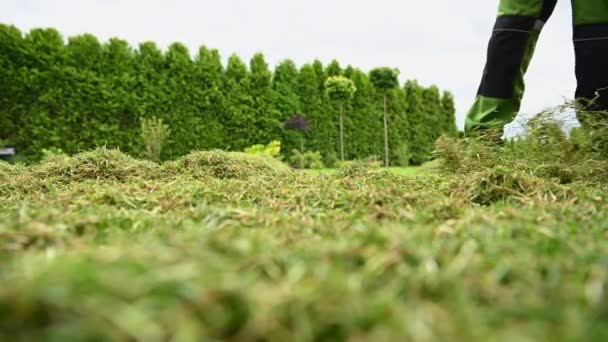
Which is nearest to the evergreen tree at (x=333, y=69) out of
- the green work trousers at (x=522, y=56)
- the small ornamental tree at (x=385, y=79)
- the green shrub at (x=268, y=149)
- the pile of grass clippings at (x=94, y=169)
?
the small ornamental tree at (x=385, y=79)

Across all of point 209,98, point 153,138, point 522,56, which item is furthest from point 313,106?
point 522,56

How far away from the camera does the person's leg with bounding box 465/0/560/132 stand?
287 cm

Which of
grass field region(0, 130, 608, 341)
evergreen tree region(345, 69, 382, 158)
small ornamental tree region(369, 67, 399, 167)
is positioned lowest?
grass field region(0, 130, 608, 341)

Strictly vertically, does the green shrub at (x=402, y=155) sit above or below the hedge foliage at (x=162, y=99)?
below

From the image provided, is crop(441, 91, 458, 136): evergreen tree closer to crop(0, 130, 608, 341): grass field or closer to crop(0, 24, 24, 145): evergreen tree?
crop(0, 24, 24, 145): evergreen tree

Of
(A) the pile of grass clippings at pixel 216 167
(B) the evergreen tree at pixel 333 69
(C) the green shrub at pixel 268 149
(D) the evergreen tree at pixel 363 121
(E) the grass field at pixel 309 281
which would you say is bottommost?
(E) the grass field at pixel 309 281

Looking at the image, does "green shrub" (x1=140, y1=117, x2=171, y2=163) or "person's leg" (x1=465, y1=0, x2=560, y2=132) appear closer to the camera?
"person's leg" (x1=465, y1=0, x2=560, y2=132)

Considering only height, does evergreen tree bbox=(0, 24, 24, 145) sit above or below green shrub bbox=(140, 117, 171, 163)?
above

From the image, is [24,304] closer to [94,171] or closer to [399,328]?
[399,328]

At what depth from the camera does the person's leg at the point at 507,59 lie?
2.87 meters

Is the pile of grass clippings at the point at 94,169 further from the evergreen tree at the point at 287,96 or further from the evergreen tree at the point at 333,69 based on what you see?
the evergreen tree at the point at 333,69

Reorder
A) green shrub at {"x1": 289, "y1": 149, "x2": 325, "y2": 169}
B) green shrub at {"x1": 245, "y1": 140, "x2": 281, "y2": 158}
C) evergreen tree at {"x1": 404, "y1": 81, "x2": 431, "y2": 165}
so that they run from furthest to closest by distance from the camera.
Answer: evergreen tree at {"x1": 404, "y1": 81, "x2": 431, "y2": 165} < green shrub at {"x1": 289, "y1": 149, "x2": 325, "y2": 169} < green shrub at {"x1": 245, "y1": 140, "x2": 281, "y2": 158}

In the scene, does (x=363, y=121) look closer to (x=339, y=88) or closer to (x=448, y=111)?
(x=339, y=88)

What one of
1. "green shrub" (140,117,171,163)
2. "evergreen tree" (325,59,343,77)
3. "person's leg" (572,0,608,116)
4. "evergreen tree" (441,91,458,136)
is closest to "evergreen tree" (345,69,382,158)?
"evergreen tree" (325,59,343,77)
